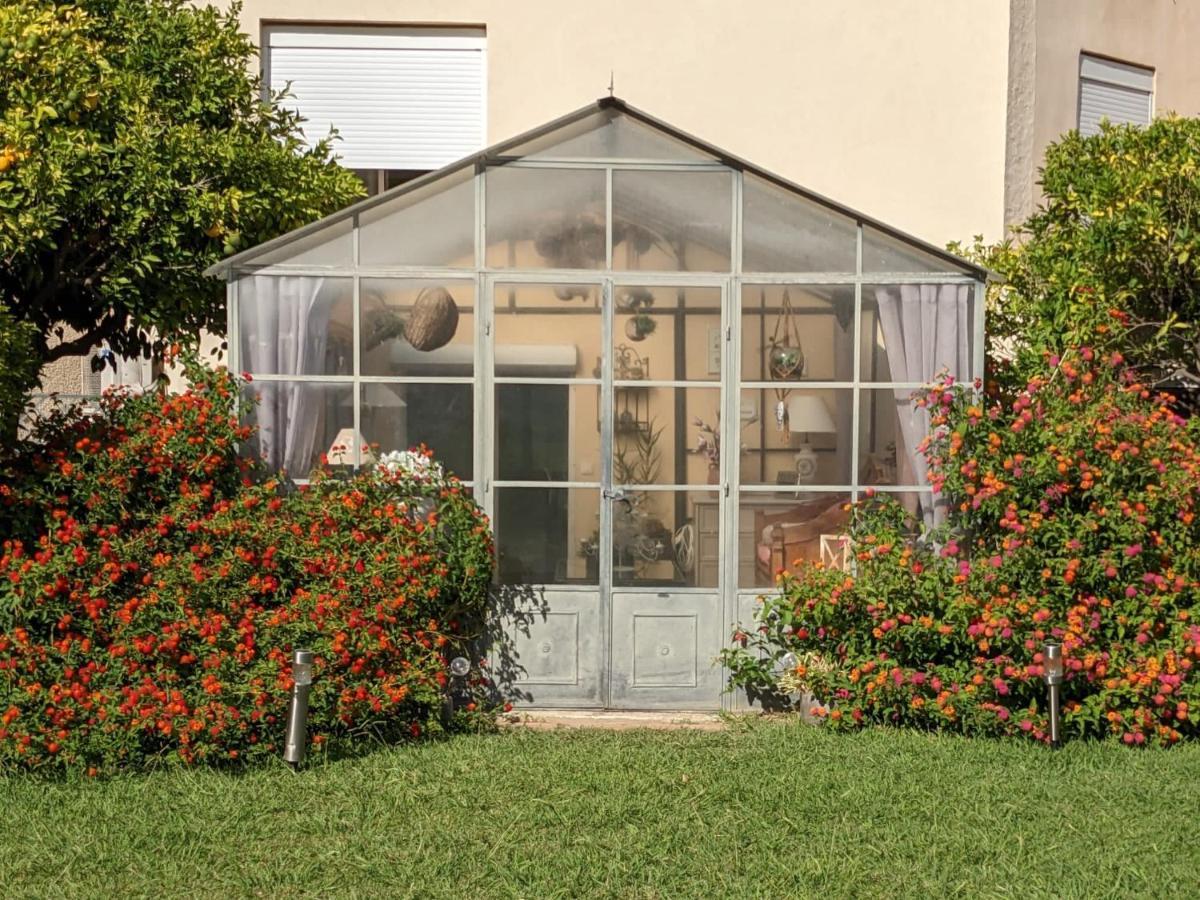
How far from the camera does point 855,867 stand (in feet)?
16.6

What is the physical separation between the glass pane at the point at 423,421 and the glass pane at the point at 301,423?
10cm

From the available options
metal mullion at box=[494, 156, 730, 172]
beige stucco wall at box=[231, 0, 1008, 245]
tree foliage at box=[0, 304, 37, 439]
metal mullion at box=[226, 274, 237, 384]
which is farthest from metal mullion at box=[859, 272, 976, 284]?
tree foliage at box=[0, 304, 37, 439]

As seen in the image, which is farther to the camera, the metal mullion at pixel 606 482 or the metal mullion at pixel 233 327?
the metal mullion at pixel 606 482

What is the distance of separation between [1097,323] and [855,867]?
4349 mm

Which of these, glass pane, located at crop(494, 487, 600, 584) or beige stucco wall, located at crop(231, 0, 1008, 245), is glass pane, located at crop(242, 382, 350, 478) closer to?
glass pane, located at crop(494, 487, 600, 584)

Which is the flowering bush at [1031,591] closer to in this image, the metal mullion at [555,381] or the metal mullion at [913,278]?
the metal mullion at [913,278]

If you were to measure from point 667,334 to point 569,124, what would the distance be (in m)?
1.27

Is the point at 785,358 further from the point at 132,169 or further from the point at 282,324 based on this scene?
the point at 132,169

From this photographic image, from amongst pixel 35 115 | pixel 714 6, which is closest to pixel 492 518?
pixel 35 115

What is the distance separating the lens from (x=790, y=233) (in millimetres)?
7465

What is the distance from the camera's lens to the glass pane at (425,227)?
737 cm

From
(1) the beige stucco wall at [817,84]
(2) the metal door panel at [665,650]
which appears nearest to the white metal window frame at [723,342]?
(2) the metal door panel at [665,650]

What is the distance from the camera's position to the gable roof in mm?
7242

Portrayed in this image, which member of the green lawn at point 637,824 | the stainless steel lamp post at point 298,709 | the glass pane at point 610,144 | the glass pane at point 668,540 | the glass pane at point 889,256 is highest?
the glass pane at point 610,144
